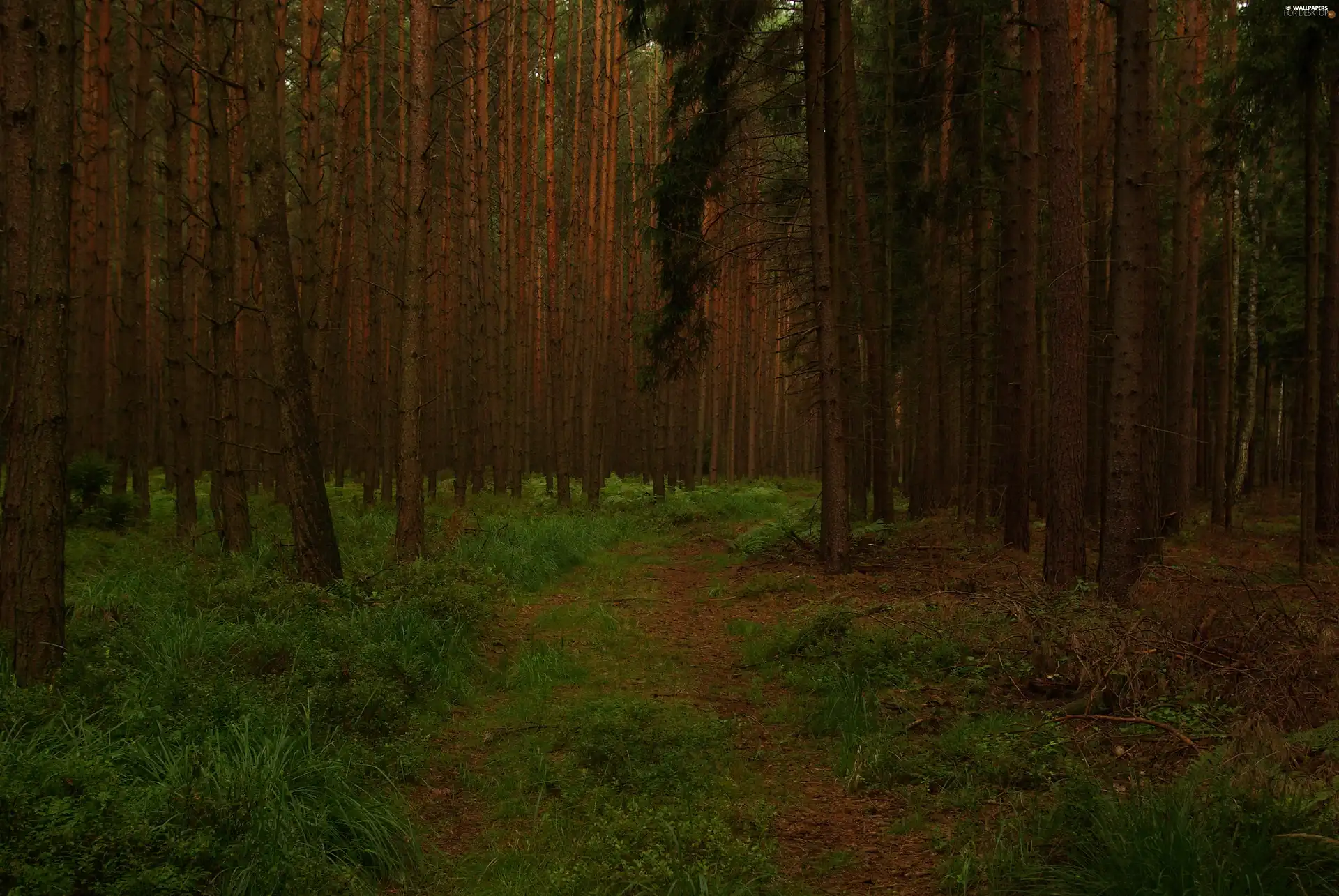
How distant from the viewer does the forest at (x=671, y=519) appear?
452 centimetres

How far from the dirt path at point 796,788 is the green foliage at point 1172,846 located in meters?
0.57

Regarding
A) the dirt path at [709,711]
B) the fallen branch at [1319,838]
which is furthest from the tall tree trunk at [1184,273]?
the fallen branch at [1319,838]

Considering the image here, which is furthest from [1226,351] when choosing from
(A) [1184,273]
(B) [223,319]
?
(B) [223,319]

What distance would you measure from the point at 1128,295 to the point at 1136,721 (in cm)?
506

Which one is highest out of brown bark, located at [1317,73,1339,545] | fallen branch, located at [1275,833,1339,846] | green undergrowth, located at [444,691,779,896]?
Answer: brown bark, located at [1317,73,1339,545]

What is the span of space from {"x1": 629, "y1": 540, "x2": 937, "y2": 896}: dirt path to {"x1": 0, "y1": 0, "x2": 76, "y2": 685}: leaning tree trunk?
180 inches

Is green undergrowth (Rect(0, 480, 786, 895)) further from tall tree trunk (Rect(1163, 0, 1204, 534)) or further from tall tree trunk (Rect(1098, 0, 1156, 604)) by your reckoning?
tall tree trunk (Rect(1163, 0, 1204, 534))

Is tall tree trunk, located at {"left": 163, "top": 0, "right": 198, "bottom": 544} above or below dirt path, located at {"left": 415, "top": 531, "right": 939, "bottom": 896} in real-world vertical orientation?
above

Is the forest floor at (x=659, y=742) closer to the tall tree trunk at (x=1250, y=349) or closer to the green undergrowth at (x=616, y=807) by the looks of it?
the green undergrowth at (x=616, y=807)

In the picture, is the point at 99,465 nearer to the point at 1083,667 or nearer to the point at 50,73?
the point at 50,73

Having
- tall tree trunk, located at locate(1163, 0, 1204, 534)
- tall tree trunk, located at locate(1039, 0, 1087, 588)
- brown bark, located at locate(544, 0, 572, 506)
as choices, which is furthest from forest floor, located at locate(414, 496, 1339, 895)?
brown bark, located at locate(544, 0, 572, 506)

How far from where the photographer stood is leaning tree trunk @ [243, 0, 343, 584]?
9.24 meters

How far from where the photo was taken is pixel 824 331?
41.3ft

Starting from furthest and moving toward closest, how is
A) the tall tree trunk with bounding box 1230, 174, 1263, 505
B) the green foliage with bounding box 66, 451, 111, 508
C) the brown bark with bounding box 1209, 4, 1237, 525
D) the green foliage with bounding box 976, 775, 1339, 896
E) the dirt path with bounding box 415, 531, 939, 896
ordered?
the tall tree trunk with bounding box 1230, 174, 1263, 505, the brown bark with bounding box 1209, 4, 1237, 525, the green foliage with bounding box 66, 451, 111, 508, the dirt path with bounding box 415, 531, 939, 896, the green foliage with bounding box 976, 775, 1339, 896
